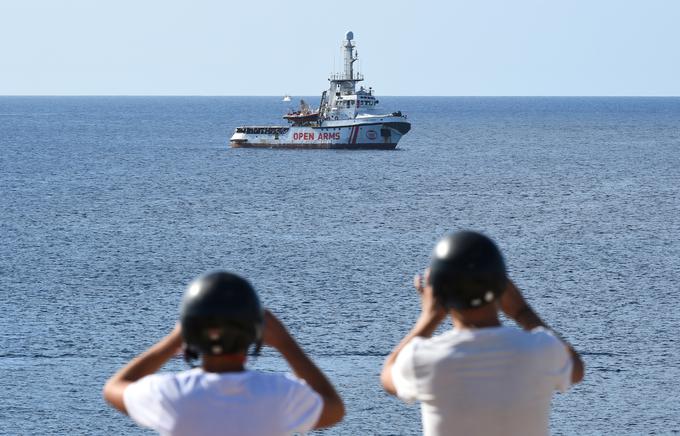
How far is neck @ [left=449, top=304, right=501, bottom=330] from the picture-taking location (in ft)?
15.4

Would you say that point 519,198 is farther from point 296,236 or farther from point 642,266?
point 642,266

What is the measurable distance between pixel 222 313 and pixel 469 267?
3.14 feet

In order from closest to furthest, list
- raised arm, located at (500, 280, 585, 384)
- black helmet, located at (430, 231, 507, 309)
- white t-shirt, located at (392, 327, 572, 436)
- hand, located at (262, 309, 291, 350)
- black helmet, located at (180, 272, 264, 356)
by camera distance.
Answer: black helmet, located at (180, 272, 264, 356)
hand, located at (262, 309, 291, 350)
black helmet, located at (430, 231, 507, 309)
white t-shirt, located at (392, 327, 572, 436)
raised arm, located at (500, 280, 585, 384)

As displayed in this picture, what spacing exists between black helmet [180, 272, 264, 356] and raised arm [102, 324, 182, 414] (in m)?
0.12

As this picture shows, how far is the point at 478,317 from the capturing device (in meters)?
4.71

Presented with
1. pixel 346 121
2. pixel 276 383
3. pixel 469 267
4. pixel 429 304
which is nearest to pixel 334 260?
pixel 429 304

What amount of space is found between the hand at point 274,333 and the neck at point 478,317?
2.40 ft

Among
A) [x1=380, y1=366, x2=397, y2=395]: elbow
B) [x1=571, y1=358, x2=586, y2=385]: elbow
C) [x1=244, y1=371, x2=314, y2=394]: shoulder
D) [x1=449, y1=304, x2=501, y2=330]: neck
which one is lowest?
[x1=380, y1=366, x2=397, y2=395]: elbow

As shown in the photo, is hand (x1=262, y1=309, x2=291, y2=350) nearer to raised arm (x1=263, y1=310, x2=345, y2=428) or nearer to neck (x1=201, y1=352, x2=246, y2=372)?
raised arm (x1=263, y1=310, x2=345, y2=428)

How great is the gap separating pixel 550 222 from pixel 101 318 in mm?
36343

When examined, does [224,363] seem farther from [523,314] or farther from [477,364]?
[523,314]

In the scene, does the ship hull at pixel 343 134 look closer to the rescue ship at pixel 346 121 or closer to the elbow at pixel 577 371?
the rescue ship at pixel 346 121

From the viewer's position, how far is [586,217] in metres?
74.3
